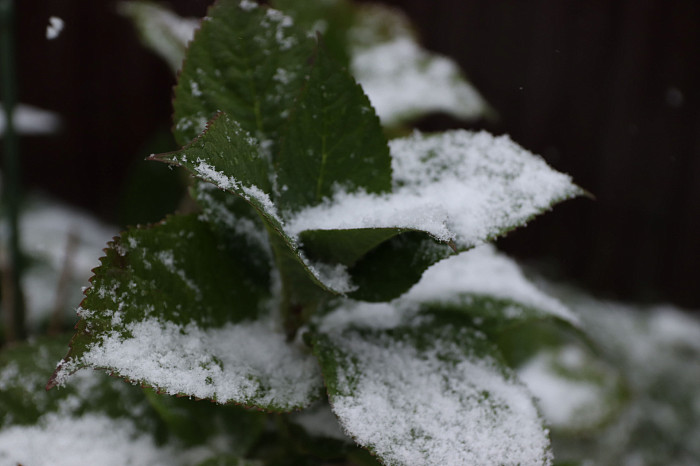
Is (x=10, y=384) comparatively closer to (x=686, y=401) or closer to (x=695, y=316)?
(x=686, y=401)

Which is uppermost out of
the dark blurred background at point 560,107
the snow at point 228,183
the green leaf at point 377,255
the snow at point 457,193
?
the dark blurred background at point 560,107

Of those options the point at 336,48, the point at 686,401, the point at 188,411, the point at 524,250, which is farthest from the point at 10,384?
the point at 524,250

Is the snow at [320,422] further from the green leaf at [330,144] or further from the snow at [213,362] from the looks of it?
the green leaf at [330,144]

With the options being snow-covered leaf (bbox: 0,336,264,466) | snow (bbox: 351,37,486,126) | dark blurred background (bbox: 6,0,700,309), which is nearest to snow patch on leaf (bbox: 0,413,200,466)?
snow-covered leaf (bbox: 0,336,264,466)

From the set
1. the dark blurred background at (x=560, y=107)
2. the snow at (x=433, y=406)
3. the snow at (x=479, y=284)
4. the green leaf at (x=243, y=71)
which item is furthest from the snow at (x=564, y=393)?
the dark blurred background at (x=560, y=107)

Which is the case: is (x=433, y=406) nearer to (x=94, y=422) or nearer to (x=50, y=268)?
(x=94, y=422)

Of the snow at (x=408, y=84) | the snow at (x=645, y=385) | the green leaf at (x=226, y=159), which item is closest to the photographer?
the green leaf at (x=226, y=159)

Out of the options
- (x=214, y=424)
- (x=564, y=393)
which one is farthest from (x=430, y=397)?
(x=564, y=393)
